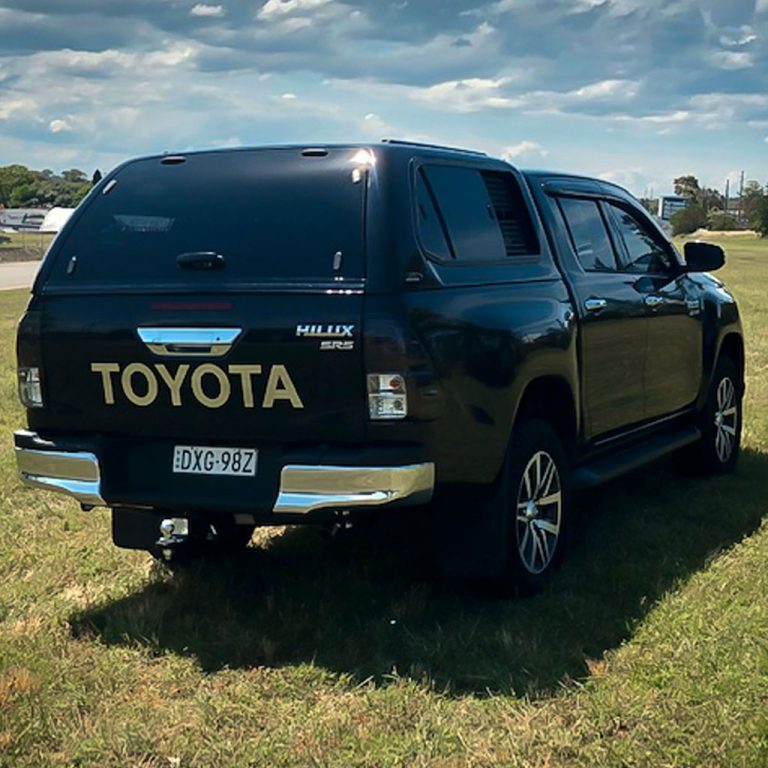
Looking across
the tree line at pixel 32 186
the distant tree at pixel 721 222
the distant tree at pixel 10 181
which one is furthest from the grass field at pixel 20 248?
the distant tree at pixel 721 222

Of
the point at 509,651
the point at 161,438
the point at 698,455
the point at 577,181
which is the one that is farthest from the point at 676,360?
the point at 161,438

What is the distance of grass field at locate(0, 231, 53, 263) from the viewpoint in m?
62.8

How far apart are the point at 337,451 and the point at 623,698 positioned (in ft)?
4.38

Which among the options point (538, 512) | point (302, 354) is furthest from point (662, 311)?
point (302, 354)

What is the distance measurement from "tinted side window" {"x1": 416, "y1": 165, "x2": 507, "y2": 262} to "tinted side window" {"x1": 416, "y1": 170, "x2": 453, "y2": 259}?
0.22ft

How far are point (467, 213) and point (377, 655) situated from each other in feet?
6.29

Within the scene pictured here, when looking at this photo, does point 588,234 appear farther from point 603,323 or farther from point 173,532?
point 173,532

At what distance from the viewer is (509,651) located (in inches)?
179

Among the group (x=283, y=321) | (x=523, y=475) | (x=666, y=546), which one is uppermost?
(x=283, y=321)

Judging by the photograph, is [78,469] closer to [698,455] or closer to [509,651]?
[509,651]

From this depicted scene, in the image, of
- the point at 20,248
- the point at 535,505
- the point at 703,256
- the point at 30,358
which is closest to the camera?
the point at 30,358

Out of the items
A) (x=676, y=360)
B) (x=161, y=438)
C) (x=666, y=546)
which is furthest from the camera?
(x=676, y=360)

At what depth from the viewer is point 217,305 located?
4578 millimetres

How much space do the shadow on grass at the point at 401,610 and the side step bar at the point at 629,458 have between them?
359 mm
